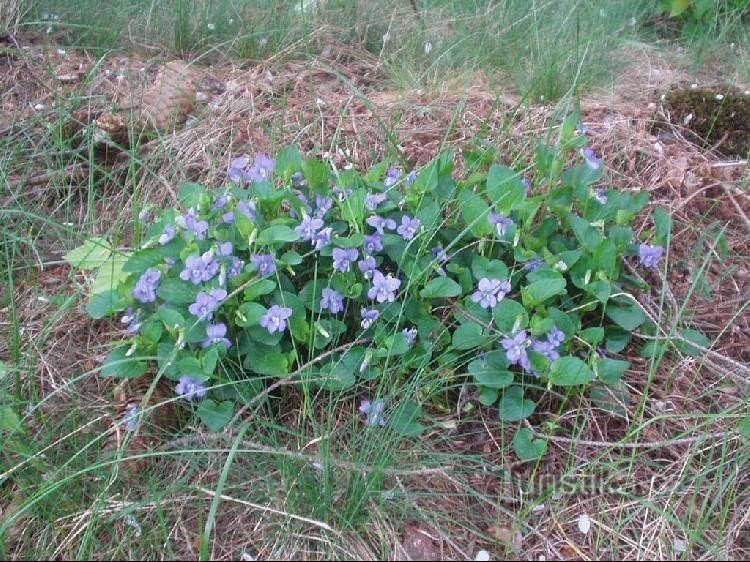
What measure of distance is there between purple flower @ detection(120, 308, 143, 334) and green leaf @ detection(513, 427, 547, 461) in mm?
964

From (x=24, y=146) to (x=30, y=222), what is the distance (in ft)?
1.29

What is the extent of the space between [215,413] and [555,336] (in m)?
0.84

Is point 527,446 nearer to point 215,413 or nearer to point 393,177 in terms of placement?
point 215,413

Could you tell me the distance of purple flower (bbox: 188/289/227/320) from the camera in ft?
6.04

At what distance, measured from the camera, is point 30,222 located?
8.59 ft

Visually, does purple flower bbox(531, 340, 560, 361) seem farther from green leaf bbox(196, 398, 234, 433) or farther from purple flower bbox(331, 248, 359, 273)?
green leaf bbox(196, 398, 234, 433)

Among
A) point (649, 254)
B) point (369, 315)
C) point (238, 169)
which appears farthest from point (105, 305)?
point (649, 254)

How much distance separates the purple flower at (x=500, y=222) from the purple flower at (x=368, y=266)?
33 centimetres

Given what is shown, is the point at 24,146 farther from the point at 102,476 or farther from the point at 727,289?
the point at 727,289

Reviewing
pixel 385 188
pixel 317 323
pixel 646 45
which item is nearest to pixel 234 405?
pixel 317 323

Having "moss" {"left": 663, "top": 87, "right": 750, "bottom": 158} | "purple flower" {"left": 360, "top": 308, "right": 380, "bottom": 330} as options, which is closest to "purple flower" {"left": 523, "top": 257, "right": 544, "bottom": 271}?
"purple flower" {"left": 360, "top": 308, "right": 380, "bottom": 330}

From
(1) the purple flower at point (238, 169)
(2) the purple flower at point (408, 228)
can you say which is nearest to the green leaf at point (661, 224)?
(2) the purple flower at point (408, 228)

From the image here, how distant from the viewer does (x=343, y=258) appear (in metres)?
1.96

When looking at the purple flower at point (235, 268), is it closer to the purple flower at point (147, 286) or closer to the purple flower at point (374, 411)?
the purple flower at point (147, 286)
